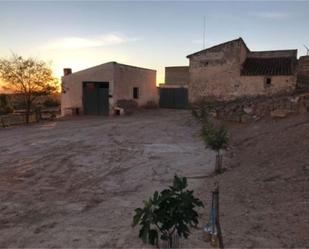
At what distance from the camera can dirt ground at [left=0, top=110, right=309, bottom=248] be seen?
6.04m

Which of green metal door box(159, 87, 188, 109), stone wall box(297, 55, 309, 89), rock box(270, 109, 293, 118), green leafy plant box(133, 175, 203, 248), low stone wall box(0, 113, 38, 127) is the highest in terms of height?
stone wall box(297, 55, 309, 89)

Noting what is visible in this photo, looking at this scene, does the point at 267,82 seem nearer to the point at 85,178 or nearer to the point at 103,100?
the point at 103,100

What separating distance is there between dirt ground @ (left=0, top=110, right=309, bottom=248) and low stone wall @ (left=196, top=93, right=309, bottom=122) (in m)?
1.01

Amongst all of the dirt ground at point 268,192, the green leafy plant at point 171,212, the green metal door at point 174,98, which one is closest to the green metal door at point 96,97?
the green metal door at point 174,98

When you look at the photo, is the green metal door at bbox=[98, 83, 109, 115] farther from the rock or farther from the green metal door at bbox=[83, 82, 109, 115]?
the rock

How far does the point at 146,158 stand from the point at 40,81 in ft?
53.4

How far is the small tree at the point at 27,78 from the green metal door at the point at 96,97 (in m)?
2.65

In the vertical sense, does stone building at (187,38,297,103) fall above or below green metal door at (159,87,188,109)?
above

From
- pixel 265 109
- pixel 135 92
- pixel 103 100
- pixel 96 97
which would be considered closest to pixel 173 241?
pixel 265 109

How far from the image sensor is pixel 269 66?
23.4 m

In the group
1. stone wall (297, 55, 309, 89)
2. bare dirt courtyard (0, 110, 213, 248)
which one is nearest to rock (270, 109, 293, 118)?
bare dirt courtyard (0, 110, 213, 248)

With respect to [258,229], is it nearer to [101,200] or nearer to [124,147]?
[101,200]

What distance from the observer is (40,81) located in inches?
1013

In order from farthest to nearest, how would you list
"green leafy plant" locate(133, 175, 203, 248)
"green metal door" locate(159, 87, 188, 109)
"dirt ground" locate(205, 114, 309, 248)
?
"green metal door" locate(159, 87, 188, 109) → "dirt ground" locate(205, 114, 309, 248) → "green leafy plant" locate(133, 175, 203, 248)
